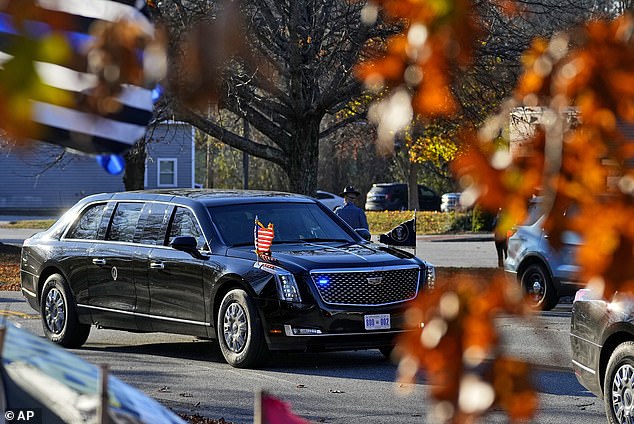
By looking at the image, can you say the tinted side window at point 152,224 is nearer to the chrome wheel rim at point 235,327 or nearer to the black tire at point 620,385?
the chrome wheel rim at point 235,327

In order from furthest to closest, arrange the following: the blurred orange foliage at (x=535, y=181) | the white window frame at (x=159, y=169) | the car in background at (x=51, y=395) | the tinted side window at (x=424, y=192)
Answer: the tinted side window at (x=424, y=192) → the white window frame at (x=159, y=169) → the car in background at (x=51, y=395) → the blurred orange foliage at (x=535, y=181)

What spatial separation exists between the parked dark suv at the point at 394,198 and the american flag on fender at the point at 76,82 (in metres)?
48.7

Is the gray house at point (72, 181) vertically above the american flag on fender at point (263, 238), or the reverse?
the gray house at point (72, 181)

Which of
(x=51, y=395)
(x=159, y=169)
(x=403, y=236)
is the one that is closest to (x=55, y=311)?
(x=403, y=236)

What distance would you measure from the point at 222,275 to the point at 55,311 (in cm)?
267

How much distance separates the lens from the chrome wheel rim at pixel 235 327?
430 inches

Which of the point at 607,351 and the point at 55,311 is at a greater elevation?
the point at 607,351

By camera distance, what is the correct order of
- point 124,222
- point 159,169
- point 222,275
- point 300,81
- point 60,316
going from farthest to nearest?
1. point 159,169
2. point 300,81
3. point 60,316
4. point 124,222
5. point 222,275

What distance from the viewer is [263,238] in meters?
11.0

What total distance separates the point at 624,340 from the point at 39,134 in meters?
6.54

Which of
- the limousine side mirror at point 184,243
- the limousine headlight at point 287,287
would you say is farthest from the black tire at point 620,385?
the limousine side mirror at point 184,243

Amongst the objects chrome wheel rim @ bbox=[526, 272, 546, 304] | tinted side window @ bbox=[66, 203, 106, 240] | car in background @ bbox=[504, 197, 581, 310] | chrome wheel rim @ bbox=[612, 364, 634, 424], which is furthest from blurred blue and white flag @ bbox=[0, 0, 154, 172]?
chrome wheel rim @ bbox=[526, 272, 546, 304]

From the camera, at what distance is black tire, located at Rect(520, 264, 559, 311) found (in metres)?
16.7

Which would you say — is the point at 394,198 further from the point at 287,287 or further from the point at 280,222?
the point at 287,287
